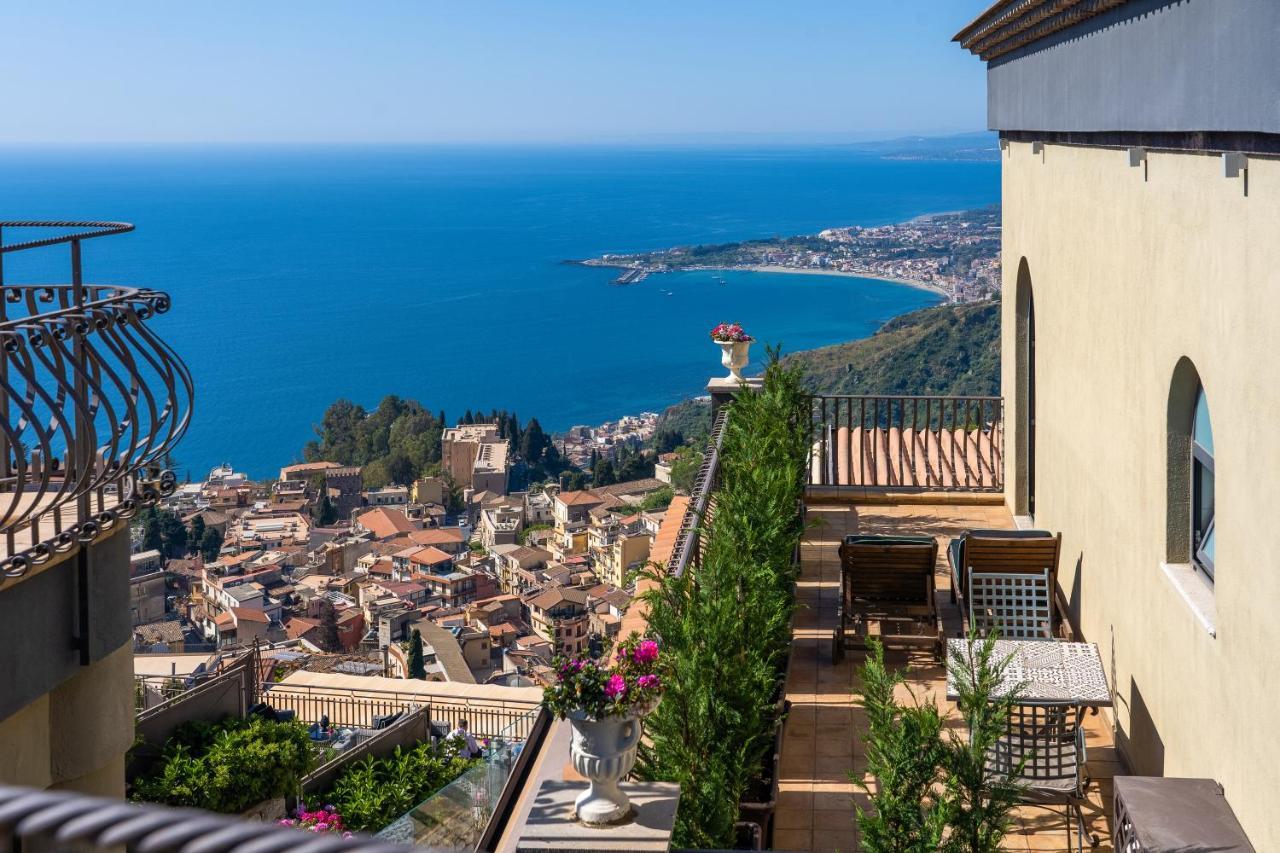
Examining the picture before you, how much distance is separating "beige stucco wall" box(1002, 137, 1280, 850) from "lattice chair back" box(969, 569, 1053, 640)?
0.24 meters

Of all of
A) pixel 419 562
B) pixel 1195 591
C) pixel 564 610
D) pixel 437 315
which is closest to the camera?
pixel 1195 591

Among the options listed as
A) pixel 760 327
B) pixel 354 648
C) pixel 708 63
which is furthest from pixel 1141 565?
pixel 708 63

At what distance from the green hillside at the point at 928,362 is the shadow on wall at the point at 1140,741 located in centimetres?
1690

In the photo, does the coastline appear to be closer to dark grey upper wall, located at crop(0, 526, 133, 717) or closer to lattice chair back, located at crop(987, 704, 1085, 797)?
lattice chair back, located at crop(987, 704, 1085, 797)

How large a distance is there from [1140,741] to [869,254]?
14298 cm

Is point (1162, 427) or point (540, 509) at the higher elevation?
point (1162, 427)

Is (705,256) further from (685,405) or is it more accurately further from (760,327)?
(685,405)

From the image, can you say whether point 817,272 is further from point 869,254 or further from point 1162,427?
point 1162,427

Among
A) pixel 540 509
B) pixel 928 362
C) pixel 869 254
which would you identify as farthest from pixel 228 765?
pixel 869 254

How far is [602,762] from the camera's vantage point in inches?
152

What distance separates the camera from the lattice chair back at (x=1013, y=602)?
7.65 m

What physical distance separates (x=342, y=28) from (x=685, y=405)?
91.8 meters

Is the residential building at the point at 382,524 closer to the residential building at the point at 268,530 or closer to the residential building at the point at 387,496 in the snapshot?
the residential building at the point at 268,530

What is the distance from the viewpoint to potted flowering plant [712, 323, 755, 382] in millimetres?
11516
